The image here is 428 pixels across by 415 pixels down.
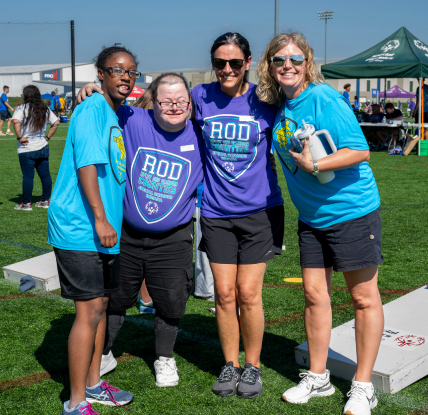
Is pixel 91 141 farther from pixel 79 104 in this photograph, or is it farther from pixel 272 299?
pixel 272 299

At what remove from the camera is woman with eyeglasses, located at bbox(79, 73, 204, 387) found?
3.04 m

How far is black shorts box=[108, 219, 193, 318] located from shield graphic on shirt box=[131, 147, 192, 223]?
0.17 meters

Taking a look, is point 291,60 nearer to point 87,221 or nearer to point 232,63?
point 232,63

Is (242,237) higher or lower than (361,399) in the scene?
higher

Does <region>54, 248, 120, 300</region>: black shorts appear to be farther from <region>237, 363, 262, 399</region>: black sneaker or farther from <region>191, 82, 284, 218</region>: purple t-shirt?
<region>237, 363, 262, 399</region>: black sneaker

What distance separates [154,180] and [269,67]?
909 mm

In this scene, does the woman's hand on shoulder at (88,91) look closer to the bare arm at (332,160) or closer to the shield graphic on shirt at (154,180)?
the shield graphic on shirt at (154,180)

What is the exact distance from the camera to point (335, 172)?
2771 mm

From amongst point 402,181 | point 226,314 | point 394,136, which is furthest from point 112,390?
point 394,136

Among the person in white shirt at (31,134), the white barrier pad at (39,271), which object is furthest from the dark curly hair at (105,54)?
the person in white shirt at (31,134)

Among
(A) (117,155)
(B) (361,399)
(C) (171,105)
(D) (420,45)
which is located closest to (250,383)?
(B) (361,399)

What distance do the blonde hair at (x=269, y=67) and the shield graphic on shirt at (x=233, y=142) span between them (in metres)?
0.16

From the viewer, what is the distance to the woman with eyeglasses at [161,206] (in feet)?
9.97

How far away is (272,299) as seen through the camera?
15.5 feet
